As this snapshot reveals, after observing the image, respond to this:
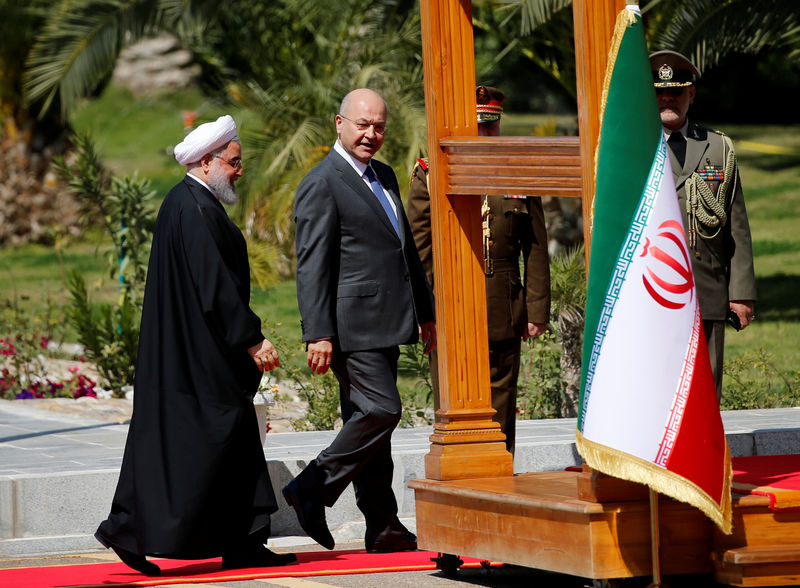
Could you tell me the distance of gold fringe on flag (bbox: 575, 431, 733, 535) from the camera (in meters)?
4.75

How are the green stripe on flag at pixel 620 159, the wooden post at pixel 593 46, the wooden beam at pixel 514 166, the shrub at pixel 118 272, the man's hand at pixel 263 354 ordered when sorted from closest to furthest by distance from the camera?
the green stripe on flag at pixel 620 159, the wooden post at pixel 593 46, the wooden beam at pixel 514 166, the man's hand at pixel 263 354, the shrub at pixel 118 272

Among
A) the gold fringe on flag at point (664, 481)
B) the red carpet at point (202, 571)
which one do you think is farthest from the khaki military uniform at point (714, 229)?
the gold fringe on flag at point (664, 481)

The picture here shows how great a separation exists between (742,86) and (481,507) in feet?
87.1

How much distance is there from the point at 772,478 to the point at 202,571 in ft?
7.62

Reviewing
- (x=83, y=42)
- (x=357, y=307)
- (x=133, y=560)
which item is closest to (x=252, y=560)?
(x=133, y=560)

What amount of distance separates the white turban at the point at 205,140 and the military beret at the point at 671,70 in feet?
5.93

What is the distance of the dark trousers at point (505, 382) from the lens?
23.3ft

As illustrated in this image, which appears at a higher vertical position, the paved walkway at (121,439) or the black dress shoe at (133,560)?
the paved walkway at (121,439)

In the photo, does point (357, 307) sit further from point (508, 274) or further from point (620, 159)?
point (620, 159)

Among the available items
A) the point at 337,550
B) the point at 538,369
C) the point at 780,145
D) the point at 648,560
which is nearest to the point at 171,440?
the point at 337,550

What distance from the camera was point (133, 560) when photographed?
596 cm

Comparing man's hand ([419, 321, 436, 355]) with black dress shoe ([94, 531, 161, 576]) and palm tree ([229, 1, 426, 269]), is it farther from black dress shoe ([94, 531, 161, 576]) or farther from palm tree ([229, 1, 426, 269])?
palm tree ([229, 1, 426, 269])

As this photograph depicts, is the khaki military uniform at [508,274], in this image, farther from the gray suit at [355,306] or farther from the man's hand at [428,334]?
the gray suit at [355,306]

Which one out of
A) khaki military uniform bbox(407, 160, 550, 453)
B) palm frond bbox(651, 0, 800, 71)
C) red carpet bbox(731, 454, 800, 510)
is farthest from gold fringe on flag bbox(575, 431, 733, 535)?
palm frond bbox(651, 0, 800, 71)
